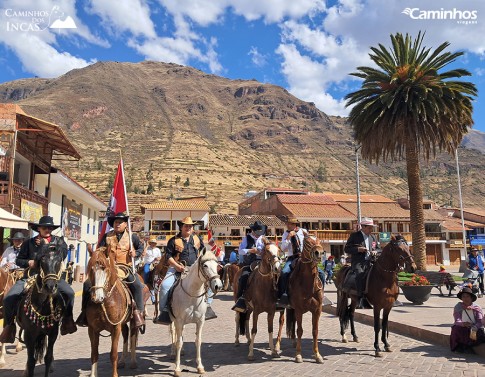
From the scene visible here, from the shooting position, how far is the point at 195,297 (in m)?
7.02

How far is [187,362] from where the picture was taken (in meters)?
7.43

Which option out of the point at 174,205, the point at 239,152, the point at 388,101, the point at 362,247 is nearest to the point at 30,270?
the point at 362,247

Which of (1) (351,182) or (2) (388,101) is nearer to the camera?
(2) (388,101)

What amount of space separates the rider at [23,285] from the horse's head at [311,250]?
424cm

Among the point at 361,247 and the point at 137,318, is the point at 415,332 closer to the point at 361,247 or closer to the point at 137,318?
the point at 361,247

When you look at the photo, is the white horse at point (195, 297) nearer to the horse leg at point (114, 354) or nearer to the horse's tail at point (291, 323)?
the horse leg at point (114, 354)

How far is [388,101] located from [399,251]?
1578cm

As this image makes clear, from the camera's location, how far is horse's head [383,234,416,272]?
8148mm

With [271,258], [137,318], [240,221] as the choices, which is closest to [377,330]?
[271,258]

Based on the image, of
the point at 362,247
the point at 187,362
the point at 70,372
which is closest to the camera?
the point at 70,372

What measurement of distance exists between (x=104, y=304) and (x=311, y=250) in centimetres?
384

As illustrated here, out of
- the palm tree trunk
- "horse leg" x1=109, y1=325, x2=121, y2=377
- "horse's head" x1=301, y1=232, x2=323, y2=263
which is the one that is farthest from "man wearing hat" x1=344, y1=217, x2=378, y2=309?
the palm tree trunk

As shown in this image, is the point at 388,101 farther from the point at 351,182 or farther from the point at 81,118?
the point at 81,118

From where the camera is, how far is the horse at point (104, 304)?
5980 millimetres
